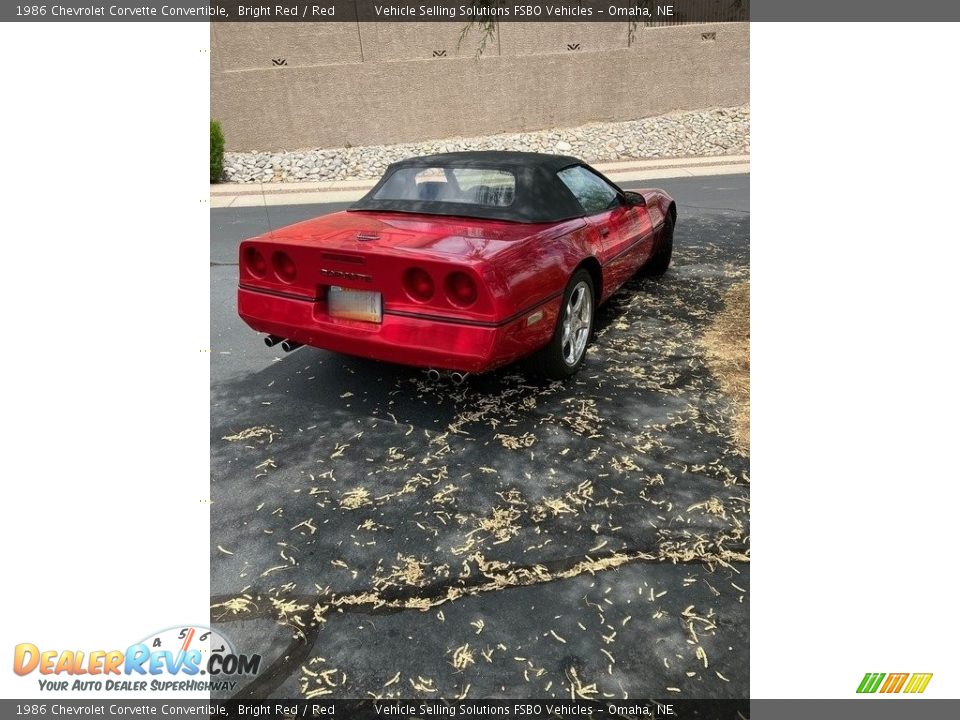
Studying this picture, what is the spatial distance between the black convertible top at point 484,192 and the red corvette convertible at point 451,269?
0.01 meters

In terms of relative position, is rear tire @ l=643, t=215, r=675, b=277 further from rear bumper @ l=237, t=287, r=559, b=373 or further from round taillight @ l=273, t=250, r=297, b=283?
round taillight @ l=273, t=250, r=297, b=283

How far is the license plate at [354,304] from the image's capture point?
3652 mm

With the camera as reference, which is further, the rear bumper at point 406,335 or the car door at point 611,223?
the car door at point 611,223

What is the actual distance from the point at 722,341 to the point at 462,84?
17.4 meters

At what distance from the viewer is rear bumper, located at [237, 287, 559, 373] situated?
3477 mm

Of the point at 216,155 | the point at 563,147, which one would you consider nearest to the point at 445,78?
the point at 563,147

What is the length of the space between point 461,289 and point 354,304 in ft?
2.22

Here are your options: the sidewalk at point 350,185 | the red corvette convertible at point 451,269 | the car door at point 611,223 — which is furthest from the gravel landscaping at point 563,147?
the red corvette convertible at point 451,269

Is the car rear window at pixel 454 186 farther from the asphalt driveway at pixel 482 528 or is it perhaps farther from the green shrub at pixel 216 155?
the green shrub at pixel 216 155

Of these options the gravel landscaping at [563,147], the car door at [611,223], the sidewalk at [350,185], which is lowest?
the car door at [611,223]

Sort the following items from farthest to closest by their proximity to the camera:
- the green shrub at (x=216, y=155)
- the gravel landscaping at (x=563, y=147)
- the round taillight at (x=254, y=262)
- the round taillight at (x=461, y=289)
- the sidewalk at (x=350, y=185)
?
the gravel landscaping at (x=563, y=147) < the green shrub at (x=216, y=155) < the sidewalk at (x=350, y=185) < the round taillight at (x=254, y=262) < the round taillight at (x=461, y=289)

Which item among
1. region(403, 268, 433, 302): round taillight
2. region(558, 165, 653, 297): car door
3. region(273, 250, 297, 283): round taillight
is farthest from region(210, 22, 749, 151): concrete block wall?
region(403, 268, 433, 302): round taillight

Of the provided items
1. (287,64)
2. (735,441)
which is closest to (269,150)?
(287,64)

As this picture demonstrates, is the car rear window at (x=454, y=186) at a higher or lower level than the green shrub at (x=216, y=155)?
lower
